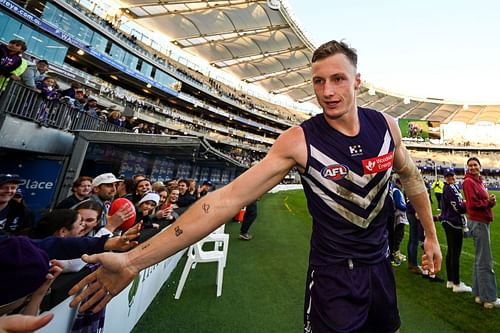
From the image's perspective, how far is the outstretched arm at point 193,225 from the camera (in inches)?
36.2

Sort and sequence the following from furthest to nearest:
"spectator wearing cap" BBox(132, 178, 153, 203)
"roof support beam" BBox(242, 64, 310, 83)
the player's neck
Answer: "roof support beam" BBox(242, 64, 310, 83), "spectator wearing cap" BBox(132, 178, 153, 203), the player's neck

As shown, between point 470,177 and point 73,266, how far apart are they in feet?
17.9

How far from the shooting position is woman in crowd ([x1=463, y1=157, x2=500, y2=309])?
3.61 metres

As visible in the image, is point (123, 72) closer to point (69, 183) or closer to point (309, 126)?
point (69, 183)

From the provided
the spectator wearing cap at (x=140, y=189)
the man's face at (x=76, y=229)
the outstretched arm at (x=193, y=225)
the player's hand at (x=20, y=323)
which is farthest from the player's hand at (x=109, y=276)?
the spectator wearing cap at (x=140, y=189)

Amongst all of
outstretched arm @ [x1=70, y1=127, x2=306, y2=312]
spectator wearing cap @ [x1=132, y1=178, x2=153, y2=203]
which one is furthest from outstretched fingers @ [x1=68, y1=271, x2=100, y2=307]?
spectator wearing cap @ [x1=132, y1=178, x2=153, y2=203]

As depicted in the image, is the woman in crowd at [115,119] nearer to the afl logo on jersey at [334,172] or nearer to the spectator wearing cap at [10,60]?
the spectator wearing cap at [10,60]

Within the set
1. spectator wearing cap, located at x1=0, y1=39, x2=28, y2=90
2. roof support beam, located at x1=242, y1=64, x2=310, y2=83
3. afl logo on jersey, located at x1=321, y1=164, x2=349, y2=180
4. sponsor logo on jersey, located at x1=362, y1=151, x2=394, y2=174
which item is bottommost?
afl logo on jersey, located at x1=321, y1=164, x2=349, y2=180

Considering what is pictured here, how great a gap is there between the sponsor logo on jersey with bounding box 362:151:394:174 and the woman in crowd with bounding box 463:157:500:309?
12.4 ft

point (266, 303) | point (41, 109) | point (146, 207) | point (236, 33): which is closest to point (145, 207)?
point (146, 207)

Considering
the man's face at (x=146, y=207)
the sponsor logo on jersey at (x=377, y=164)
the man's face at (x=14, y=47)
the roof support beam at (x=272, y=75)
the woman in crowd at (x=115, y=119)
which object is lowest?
the man's face at (x=146, y=207)

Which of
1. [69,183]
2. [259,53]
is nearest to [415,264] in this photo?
[69,183]

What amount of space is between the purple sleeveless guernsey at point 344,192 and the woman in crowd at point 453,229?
4.08 m

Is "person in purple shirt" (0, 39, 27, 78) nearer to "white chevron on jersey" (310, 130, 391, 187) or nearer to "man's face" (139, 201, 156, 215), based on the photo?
"man's face" (139, 201, 156, 215)
